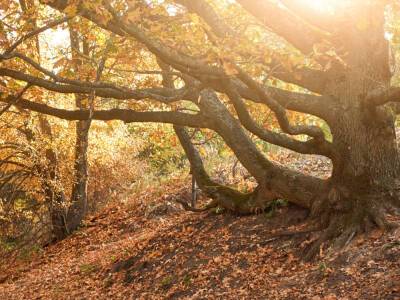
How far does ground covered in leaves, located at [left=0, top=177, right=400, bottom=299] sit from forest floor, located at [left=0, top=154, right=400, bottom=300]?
0.6 inches

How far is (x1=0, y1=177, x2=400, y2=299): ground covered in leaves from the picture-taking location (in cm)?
725

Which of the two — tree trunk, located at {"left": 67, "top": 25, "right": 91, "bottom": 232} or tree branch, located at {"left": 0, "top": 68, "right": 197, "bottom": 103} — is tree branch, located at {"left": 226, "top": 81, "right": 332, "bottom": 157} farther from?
tree trunk, located at {"left": 67, "top": 25, "right": 91, "bottom": 232}

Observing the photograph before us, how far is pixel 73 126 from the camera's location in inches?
643

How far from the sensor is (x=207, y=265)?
970 cm

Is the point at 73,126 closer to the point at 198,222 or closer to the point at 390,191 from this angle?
the point at 198,222

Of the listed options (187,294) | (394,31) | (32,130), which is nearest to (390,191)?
(394,31)

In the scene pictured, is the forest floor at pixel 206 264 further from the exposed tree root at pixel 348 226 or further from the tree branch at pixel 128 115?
the tree branch at pixel 128 115

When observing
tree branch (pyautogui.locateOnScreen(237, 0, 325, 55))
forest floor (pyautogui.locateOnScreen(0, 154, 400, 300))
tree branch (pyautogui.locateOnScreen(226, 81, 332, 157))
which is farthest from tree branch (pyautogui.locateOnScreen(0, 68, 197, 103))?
forest floor (pyautogui.locateOnScreen(0, 154, 400, 300))

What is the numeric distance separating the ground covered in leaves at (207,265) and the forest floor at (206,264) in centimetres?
2

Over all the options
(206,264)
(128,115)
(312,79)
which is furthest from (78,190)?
(312,79)

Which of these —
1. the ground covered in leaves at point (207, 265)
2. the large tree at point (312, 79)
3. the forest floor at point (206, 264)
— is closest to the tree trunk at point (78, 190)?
the forest floor at point (206, 264)

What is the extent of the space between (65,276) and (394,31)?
960cm

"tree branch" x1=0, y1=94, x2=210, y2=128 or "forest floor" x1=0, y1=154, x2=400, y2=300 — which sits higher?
"tree branch" x1=0, y1=94, x2=210, y2=128

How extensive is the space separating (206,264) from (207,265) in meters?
0.07
